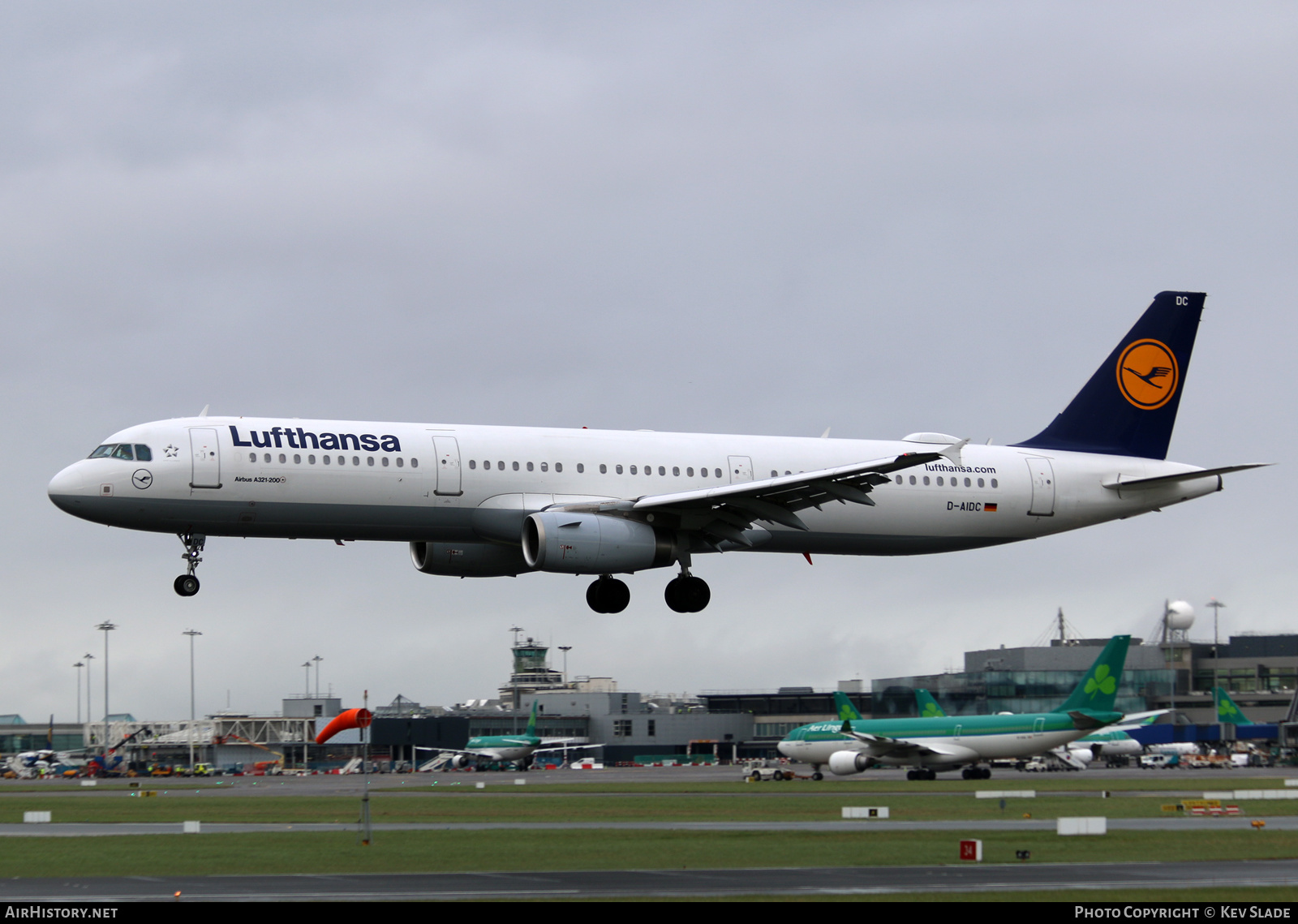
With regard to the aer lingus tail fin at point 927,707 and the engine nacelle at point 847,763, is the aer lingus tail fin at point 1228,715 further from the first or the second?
the engine nacelle at point 847,763

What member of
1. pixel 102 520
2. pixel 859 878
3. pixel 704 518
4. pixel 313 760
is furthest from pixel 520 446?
pixel 313 760

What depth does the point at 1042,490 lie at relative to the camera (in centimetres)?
5419

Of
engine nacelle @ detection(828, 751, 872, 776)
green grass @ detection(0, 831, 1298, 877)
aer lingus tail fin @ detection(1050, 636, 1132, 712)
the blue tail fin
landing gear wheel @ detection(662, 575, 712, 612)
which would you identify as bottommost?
engine nacelle @ detection(828, 751, 872, 776)

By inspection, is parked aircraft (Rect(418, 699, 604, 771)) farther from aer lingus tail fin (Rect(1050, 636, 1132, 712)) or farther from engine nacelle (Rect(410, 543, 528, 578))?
engine nacelle (Rect(410, 543, 528, 578))

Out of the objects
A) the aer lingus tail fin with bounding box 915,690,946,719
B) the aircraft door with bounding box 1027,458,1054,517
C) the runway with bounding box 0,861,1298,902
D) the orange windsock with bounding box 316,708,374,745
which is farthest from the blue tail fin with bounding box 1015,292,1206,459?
the aer lingus tail fin with bounding box 915,690,946,719

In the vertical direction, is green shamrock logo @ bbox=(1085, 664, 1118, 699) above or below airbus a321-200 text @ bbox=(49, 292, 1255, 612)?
below

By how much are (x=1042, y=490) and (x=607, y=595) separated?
15869 mm

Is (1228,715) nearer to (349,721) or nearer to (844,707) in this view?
(844,707)

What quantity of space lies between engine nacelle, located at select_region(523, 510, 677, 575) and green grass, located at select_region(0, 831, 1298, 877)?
315 inches

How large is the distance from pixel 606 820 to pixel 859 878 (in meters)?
24.0

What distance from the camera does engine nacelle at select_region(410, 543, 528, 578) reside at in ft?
167

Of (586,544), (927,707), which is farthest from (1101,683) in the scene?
(586,544)
